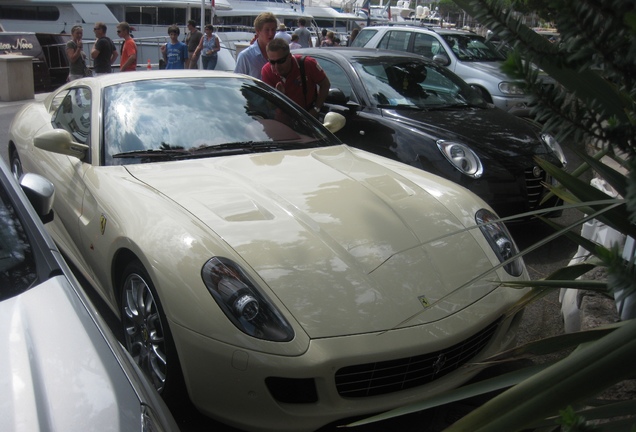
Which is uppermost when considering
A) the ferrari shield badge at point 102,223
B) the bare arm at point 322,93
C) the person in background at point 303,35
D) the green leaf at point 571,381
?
the green leaf at point 571,381

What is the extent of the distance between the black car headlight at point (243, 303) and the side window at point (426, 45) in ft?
31.8

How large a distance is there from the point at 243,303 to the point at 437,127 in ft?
11.8

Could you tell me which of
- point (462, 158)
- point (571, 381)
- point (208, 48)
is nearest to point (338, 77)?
point (462, 158)

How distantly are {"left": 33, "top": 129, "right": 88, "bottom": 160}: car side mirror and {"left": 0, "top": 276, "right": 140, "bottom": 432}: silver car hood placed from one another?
1841 mm

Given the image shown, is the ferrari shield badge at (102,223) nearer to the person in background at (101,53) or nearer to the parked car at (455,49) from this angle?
the parked car at (455,49)

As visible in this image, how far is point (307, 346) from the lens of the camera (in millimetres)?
2607

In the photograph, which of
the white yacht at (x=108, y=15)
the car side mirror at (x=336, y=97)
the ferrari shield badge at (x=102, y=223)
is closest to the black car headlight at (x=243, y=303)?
the ferrari shield badge at (x=102, y=223)

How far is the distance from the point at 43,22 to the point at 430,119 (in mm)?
26639

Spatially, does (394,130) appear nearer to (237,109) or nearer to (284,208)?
(237,109)

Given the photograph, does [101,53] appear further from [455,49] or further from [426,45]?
[455,49]

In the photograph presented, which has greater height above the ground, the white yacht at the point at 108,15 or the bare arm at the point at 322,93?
the bare arm at the point at 322,93

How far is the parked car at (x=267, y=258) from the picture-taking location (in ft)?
8.68

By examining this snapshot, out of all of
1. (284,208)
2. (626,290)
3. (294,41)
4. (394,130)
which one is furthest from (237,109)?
(294,41)

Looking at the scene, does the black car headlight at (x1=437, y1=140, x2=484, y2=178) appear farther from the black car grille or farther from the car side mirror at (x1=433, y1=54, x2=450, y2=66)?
the car side mirror at (x1=433, y1=54, x2=450, y2=66)
